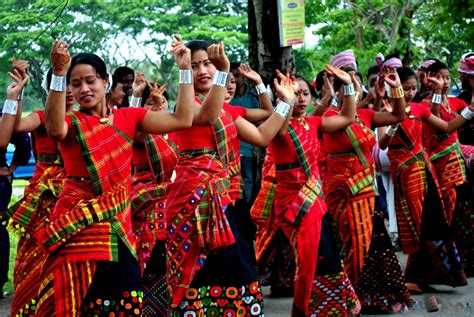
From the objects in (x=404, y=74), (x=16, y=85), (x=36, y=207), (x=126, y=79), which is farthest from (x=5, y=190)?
(x=404, y=74)

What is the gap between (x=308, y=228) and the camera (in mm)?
6996

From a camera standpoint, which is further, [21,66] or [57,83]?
[21,66]

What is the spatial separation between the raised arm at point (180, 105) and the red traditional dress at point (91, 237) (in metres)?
0.21

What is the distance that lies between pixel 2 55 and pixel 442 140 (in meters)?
8.13

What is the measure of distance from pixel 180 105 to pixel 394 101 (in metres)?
2.87

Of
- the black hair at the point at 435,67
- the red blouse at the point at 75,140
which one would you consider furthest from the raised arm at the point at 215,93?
the black hair at the point at 435,67

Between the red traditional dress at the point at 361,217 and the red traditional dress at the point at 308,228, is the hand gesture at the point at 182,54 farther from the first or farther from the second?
the red traditional dress at the point at 361,217

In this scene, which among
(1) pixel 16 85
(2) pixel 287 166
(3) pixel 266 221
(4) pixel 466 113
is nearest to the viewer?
(1) pixel 16 85

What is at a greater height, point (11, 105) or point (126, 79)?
point (126, 79)

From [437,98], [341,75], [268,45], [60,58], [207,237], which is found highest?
[268,45]

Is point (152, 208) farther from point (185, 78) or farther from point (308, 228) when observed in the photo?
point (185, 78)

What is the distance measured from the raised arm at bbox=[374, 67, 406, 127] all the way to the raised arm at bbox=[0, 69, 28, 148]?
2.88 metres

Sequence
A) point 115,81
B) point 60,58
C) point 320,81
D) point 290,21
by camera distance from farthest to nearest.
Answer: point 290,21 → point 320,81 → point 115,81 → point 60,58

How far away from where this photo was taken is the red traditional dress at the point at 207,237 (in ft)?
19.3
